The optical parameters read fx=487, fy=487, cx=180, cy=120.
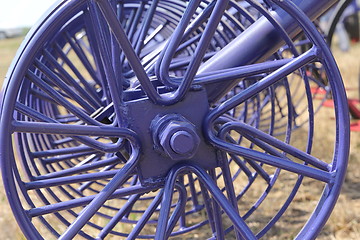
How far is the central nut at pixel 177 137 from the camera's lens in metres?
1.11

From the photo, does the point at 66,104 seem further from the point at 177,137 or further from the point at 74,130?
the point at 177,137

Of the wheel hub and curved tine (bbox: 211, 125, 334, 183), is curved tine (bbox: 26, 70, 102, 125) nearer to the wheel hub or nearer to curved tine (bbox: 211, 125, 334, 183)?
the wheel hub

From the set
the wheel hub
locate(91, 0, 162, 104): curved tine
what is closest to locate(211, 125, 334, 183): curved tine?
the wheel hub

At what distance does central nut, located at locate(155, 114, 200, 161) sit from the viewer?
3.63ft

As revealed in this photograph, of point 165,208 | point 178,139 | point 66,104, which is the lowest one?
point 165,208

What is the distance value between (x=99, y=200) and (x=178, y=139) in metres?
0.22

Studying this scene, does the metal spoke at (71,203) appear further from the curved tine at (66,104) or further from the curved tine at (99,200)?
the curved tine at (66,104)

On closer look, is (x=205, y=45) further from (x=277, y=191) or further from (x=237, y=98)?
(x=277, y=191)

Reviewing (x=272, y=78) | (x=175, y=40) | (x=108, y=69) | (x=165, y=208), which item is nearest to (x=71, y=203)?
(x=165, y=208)

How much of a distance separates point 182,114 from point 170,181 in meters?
0.16

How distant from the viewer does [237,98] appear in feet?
3.87

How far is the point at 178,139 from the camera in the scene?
3.63ft

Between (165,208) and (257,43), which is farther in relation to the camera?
(257,43)

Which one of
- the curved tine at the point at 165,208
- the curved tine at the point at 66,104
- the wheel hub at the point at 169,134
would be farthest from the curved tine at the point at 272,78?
the curved tine at the point at 66,104
